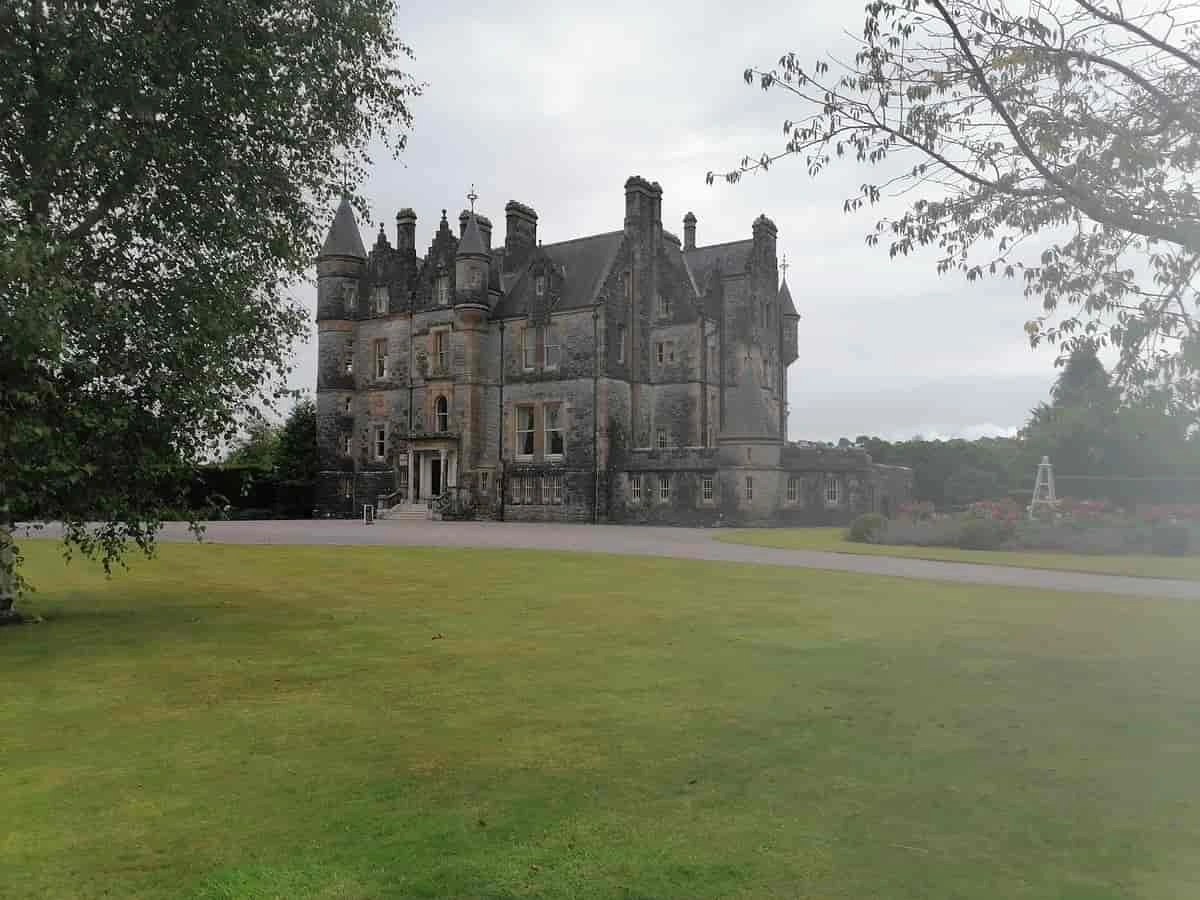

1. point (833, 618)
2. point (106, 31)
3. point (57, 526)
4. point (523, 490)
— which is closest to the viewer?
point (106, 31)

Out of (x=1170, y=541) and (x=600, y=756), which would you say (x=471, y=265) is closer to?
(x=1170, y=541)

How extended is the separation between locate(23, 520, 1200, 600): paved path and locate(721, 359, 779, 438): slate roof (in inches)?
201

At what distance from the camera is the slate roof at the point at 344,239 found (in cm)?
5397

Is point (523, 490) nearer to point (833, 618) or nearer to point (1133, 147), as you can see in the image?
point (833, 618)

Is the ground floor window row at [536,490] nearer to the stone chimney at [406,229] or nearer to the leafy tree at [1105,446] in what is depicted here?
the stone chimney at [406,229]

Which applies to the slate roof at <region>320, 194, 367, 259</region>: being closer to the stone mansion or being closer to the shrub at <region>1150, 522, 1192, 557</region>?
the stone mansion

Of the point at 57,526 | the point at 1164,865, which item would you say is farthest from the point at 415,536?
the point at 1164,865

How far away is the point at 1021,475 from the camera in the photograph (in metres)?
50.5

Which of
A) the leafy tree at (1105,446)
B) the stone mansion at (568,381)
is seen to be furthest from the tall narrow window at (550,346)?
the leafy tree at (1105,446)

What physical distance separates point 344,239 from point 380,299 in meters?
4.21

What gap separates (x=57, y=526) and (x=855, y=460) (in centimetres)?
3538

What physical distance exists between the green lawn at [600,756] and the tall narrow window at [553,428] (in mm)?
35147

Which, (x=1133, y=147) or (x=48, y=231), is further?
(x=48, y=231)

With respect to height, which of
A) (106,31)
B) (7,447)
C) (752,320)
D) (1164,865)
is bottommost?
(1164,865)
